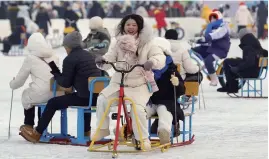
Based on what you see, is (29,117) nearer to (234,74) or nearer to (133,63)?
(133,63)

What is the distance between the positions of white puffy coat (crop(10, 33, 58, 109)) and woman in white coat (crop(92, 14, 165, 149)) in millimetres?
1416

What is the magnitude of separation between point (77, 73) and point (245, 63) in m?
6.83

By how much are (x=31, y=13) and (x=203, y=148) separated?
34425 millimetres

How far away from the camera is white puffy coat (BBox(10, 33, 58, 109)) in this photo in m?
11.1

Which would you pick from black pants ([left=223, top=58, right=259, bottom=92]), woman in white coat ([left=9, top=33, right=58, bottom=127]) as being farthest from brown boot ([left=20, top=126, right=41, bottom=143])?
black pants ([left=223, top=58, right=259, bottom=92])

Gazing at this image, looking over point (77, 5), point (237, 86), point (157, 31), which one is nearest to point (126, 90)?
point (237, 86)

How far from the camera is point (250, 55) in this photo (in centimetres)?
1700

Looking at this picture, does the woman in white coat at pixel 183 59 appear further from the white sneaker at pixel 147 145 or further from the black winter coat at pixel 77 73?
the white sneaker at pixel 147 145

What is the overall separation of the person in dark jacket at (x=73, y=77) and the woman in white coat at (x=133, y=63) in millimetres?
789

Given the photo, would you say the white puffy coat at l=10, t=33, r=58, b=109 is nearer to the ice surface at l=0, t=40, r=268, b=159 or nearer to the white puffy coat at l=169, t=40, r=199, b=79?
the ice surface at l=0, t=40, r=268, b=159

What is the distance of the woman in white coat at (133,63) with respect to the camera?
972 cm

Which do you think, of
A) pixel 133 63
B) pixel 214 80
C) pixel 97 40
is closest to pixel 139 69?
pixel 133 63

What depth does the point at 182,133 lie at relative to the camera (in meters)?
10.8

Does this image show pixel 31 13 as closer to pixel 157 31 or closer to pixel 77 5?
pixel 77 5
